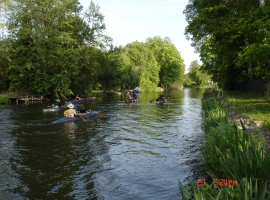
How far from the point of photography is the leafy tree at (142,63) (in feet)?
245

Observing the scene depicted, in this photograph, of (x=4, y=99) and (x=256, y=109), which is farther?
(x=4, y=99)

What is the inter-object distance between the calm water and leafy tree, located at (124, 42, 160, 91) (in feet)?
177

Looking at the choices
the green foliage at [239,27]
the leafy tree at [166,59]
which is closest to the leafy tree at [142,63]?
the leafy tree at [166,59]

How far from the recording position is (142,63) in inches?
3000

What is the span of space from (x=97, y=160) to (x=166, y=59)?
93.2 metres

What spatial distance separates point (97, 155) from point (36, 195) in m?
4.24

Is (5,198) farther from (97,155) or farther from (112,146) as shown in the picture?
(112,146)

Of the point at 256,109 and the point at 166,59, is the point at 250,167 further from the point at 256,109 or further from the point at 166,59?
the point at 166,59

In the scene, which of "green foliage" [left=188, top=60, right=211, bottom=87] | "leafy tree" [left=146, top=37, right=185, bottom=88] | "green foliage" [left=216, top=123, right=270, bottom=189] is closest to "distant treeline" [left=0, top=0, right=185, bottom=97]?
"green foliage" [left=216, top=123, right=270, bottom=189]

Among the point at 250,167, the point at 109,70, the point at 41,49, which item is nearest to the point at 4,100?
the point at 41,49

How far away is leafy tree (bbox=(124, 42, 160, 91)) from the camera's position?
7481cm

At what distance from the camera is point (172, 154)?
11641 millimetres

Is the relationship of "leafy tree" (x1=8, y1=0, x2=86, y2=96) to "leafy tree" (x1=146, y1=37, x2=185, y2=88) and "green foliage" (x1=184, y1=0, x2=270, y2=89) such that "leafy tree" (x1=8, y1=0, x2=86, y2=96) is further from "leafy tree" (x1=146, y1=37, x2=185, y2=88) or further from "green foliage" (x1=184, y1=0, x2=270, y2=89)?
"leafy tree" (x1=146, y1=37, x2=185, y2=88)

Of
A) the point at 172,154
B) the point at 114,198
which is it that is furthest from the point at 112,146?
the point at 114,198
